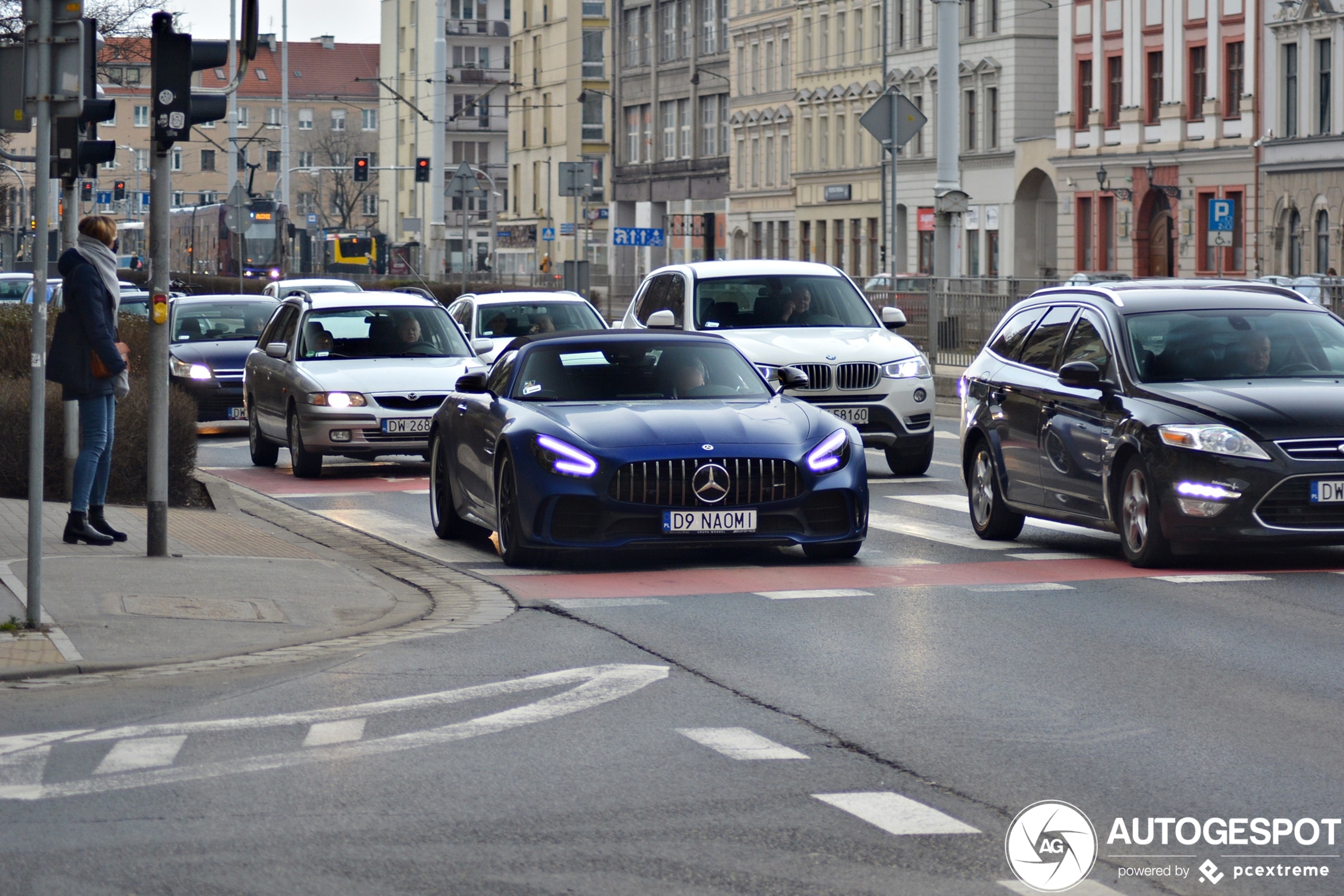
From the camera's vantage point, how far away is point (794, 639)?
10.3m

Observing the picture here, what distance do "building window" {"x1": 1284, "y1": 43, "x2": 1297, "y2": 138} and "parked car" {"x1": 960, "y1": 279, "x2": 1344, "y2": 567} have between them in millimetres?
46268

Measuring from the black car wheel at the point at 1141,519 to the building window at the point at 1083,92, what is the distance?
58.1 meters

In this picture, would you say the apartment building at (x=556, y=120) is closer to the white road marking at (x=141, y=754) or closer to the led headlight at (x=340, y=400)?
the led headlight at (x=340, y=400)

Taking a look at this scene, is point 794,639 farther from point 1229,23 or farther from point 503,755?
point 1229,23

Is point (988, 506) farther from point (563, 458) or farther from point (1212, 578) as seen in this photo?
point (563, 458)

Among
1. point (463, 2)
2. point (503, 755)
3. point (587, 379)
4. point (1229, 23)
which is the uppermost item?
point (463, 2)

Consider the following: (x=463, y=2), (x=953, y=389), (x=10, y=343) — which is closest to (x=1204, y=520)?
(x=10, y=343)

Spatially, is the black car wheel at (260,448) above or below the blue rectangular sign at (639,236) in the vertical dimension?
below

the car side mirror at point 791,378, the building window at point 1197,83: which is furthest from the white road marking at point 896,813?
the building window at point 1197,83

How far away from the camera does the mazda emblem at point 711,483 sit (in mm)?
12766

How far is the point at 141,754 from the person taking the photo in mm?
7641

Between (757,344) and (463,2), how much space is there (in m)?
125

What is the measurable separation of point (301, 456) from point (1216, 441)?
10439 mm

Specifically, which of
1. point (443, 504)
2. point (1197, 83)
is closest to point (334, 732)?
point (443, 504)
